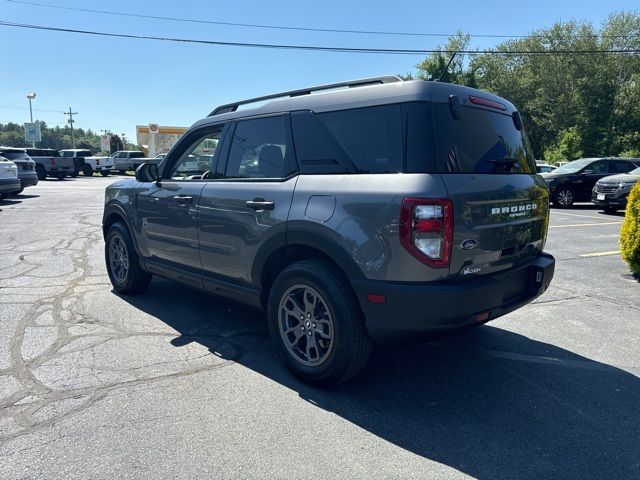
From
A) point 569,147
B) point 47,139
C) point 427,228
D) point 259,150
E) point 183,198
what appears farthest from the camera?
point 47,139

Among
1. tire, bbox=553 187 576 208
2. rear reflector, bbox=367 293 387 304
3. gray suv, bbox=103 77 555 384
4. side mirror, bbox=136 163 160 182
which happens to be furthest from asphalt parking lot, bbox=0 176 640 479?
tire, bbox=553 187 576 208

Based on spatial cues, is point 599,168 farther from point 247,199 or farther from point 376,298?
point 376,298

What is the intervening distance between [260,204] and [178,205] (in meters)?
1.25

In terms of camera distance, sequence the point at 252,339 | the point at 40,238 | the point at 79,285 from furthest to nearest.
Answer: the point at 40,238 < the point at 79,285 < the point at 252,339

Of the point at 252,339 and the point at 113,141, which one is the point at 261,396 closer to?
the point at 252,339

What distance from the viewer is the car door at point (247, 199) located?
11.7 ft

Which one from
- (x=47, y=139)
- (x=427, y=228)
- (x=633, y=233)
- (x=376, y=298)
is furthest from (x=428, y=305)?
(x=47, y=139)

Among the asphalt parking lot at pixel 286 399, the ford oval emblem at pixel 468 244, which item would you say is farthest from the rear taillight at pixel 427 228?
the asphalt parking lot at pixel 286 399

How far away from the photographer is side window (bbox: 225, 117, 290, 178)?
3713 mm

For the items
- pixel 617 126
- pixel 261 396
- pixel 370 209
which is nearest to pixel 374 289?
pixel 370 209

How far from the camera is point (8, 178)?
14906 mm

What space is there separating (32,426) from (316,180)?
2320 millimetres

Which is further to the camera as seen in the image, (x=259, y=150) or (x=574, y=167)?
(x=574, y=167)

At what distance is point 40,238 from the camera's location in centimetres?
923
